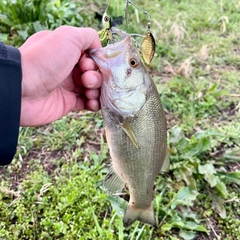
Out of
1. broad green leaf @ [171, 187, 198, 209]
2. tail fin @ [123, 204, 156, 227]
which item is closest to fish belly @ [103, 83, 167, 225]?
tail fin @ [123, 204, 156, 227]

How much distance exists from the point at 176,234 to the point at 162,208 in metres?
0.20

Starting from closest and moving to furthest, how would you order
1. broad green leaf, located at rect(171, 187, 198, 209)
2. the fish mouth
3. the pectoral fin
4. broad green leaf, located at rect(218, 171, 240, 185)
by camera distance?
1. the fish mouth
2. the pectoral fin
3. broad green leaf, located at rect(171, 187, 198, 209)
4. broad green leaf, located at rect(218, 171, 240, 185)

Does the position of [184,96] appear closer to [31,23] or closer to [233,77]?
[233,77]

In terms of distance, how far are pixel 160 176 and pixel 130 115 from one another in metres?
1.24

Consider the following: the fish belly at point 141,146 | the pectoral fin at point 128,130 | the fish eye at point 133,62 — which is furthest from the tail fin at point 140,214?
the fish eye at point 133,62

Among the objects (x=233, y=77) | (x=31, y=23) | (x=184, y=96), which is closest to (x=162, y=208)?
(x=184, y=96)

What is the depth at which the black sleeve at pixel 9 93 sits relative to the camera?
1547mm

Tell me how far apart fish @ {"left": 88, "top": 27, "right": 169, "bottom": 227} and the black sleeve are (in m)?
0.36

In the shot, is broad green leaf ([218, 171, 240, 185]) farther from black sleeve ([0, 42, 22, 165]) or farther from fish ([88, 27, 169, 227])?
black sleeve ([0, 42, 22, 165])

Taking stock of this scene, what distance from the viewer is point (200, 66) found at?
4.50 m

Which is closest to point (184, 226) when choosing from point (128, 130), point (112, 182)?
point (112, 182)

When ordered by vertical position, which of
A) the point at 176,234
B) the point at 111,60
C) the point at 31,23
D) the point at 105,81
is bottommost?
the point at 176,234

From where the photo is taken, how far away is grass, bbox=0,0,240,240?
2.54m

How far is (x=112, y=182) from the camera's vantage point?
212 cm
